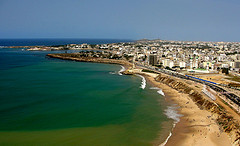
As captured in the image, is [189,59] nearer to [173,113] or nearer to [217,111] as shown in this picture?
[217,111]

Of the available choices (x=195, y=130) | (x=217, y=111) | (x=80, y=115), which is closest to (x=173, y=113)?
(x=195, y=130)

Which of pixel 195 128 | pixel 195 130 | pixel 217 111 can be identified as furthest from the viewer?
pixel 217 111

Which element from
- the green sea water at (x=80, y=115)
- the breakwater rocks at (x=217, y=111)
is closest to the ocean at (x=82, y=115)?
the green sea water at (x=80, y=115)

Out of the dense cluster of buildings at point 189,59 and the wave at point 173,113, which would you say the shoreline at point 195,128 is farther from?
the dense cluster of buildings at point 189,59

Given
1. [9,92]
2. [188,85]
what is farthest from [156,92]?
[9,92]

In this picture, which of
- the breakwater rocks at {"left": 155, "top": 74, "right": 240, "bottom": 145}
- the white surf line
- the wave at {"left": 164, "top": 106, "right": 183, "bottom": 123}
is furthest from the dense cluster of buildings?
the white surf line

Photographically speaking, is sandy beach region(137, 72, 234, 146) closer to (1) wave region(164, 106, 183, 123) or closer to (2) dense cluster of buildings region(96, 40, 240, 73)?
(1) wave region(164, 106, 183, 123)

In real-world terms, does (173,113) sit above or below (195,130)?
above
